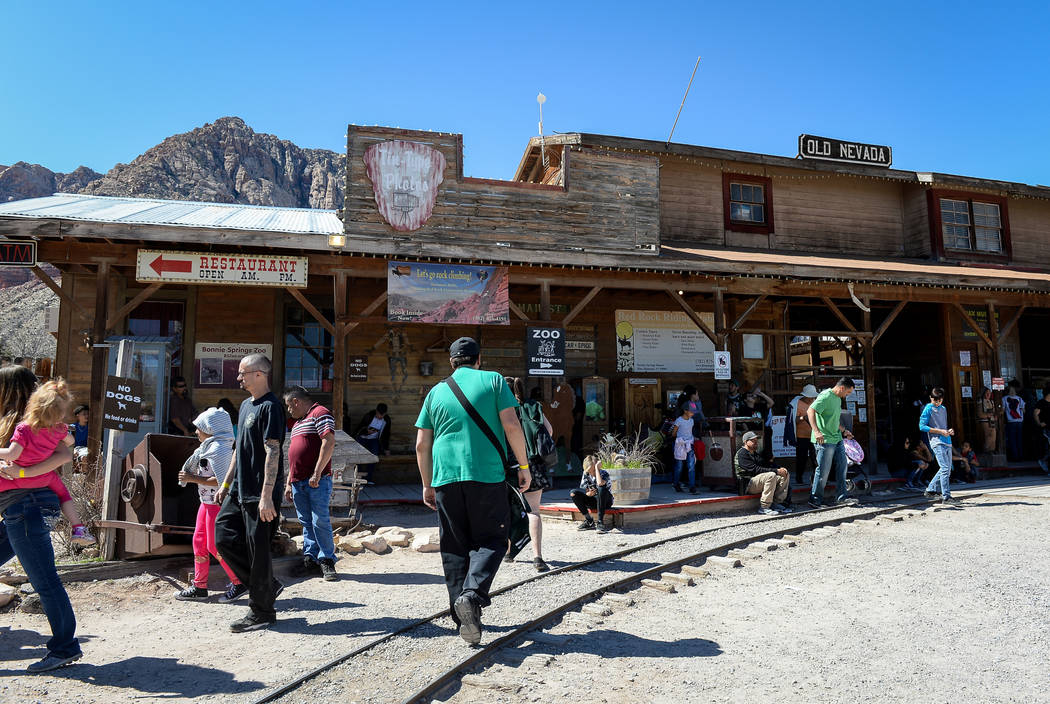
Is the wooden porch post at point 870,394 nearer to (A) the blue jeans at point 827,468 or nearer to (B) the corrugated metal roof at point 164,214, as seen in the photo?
(A) the blue jeans at point 827,468

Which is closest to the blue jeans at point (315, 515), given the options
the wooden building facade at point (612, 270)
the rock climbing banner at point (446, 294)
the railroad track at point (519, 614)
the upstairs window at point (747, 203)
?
the railroad track at point (519, 614)

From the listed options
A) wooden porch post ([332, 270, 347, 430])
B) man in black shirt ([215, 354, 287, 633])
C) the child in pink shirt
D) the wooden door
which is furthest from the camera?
the wooden door

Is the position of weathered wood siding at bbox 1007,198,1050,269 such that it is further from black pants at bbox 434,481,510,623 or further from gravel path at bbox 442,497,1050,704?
black pants at bbox 434,481,510,623

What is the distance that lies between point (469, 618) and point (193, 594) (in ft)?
9.85

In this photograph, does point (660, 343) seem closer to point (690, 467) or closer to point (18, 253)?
point (690, 467)

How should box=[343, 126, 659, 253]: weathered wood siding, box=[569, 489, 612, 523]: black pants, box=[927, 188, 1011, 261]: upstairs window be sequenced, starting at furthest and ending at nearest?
box=[927, 188, 1011, 261]: upstairs window, box=[343, 126, 659, 253]: weathered wood siding, box=[569, 489, 612, 523]: black pants

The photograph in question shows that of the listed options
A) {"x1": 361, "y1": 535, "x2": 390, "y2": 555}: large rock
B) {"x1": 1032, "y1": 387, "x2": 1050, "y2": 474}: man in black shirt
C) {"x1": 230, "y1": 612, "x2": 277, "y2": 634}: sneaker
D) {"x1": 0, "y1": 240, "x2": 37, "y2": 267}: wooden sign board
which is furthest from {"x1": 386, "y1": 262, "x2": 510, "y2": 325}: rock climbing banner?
{"x1": 1032, "y1": 387, "x2": 1050, "y2": 474}: man in black shirt

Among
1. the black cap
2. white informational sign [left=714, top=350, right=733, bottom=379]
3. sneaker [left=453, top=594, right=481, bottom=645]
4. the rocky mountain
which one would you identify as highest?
the rocky mountain

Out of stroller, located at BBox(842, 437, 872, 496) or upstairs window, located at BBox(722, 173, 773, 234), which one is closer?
stroller, located at BBox(842, 437, 872, 496)

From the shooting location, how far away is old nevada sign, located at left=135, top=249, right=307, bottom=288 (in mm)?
9547

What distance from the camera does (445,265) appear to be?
426 inches

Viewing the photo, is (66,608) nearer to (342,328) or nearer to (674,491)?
(342,328)

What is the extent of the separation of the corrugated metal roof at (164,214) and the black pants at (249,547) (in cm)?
597

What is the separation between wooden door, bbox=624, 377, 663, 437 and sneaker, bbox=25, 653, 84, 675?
11.3m
